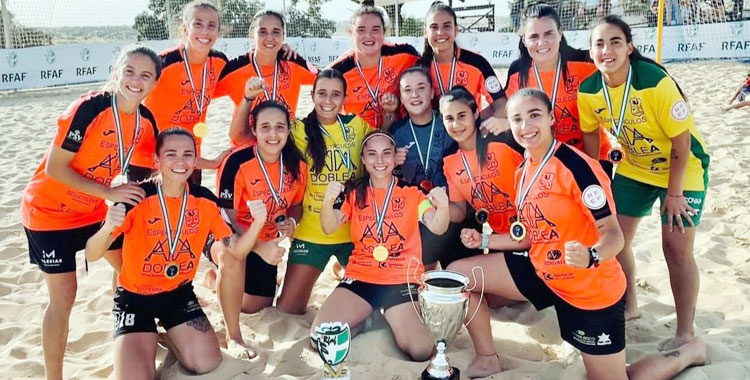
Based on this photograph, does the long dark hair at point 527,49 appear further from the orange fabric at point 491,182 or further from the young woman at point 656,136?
the orange fabric at point 491,182

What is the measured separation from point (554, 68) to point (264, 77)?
80.7 inches

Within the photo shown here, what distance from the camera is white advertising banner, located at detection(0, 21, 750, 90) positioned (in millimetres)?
13391

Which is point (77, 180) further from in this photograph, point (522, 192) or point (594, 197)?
point (594, 197)

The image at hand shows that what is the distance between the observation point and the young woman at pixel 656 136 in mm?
3076

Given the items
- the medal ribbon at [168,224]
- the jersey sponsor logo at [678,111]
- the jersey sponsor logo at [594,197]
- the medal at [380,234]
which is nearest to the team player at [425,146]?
the medal at [380,234]

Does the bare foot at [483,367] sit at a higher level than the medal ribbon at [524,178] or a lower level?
lower

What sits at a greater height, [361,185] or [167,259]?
[361,185]

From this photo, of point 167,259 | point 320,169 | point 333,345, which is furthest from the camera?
point 320,169

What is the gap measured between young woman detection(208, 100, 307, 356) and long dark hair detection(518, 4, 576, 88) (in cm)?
150

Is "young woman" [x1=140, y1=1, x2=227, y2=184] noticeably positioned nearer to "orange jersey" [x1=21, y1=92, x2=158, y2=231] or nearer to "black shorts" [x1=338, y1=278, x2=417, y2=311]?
"orange jersey" [x1=21, y1=92, x2=158, y2=231]

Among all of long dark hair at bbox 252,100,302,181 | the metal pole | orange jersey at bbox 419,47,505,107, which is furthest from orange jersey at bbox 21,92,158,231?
the metal pole

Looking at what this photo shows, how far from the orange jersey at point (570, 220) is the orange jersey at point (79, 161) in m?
2.24

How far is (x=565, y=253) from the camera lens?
8.45ft

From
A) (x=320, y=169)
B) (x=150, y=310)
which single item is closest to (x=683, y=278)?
(x=320, y=169)
